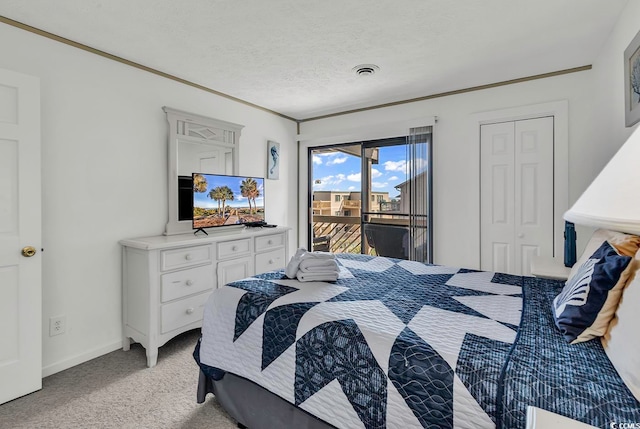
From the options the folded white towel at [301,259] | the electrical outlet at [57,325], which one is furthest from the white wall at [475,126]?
the electrical outlet at [57,325]

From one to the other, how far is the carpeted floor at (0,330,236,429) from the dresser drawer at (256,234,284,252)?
127 centimetres

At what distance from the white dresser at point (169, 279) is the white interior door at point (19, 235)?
23.7 inches

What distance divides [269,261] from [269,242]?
0.69 ft

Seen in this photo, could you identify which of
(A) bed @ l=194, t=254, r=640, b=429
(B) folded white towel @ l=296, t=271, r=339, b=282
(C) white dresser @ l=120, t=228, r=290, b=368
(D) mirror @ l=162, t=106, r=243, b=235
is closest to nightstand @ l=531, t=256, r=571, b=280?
(A) bed @ l=194, t=254, r=640, b=429

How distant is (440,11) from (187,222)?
2726mm

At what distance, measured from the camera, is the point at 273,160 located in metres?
4.25

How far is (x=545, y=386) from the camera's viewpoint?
3.12 feet

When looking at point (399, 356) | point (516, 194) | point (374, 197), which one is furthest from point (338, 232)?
point (399, 356)

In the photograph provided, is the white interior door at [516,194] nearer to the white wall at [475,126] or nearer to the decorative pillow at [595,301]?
the white wall at [475,126]

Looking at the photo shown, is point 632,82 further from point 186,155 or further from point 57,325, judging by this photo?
point 57,325

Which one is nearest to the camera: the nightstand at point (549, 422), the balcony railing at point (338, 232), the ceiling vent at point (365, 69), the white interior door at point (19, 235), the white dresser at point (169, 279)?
the nightstand at point (549, 422)

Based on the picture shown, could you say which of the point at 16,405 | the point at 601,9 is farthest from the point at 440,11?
the point at 16,405

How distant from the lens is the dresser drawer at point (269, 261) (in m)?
3.39

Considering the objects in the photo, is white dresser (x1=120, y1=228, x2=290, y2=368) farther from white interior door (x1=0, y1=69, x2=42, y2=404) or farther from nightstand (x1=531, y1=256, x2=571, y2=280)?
nightstand (x1=531, y1=256, x2=571, y2=280)
